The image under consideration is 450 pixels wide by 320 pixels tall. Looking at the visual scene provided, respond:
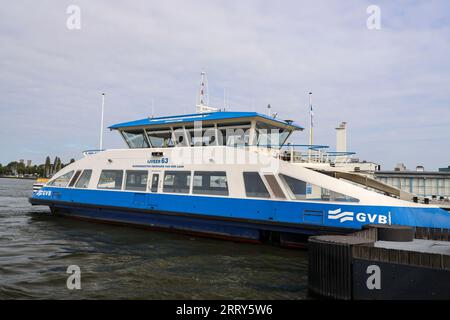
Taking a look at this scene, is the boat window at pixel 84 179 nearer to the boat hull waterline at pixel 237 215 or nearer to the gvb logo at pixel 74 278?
the boat hull waterline at pixel 237 215

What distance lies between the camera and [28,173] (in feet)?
415

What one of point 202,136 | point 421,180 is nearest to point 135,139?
point 202,136

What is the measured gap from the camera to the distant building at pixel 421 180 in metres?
25.6

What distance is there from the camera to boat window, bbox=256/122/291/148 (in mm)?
11430

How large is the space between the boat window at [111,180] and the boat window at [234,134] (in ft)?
13.8

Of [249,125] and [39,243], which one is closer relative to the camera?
[39,243]

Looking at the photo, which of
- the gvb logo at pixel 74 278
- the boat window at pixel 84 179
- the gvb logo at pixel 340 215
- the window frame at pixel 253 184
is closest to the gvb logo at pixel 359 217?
the gvb logo at pixel 340 215

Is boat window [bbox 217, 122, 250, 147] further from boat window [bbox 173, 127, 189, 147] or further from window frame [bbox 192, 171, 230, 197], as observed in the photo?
boat window [bbox 173, 127, 189, 147]

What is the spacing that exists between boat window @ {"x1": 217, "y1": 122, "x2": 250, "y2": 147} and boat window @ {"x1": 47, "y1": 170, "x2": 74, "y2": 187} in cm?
700

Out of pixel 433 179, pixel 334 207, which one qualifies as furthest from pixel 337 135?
pixel 433 179

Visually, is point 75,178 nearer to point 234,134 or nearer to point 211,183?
point 211,183

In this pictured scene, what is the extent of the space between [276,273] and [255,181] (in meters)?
3.13

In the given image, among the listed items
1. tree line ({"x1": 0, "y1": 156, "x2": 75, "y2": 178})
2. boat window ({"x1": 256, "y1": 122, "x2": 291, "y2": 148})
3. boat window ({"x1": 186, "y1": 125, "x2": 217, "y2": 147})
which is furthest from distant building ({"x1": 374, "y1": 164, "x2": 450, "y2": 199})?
tree line ({"x1": 0, "y1": 156, "x2": 75, "y2": 178})
